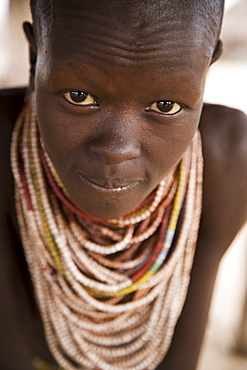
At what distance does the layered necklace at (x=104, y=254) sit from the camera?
84 cm

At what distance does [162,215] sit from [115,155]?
1.02 ft

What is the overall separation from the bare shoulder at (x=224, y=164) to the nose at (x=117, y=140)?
300 mm

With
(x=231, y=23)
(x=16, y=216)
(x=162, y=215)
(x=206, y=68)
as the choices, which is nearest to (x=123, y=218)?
(x=162, y=215)

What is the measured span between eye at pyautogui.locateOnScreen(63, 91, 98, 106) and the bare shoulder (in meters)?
0.33

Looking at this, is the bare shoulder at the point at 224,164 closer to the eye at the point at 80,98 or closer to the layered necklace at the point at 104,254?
the layered necklace at the point at 104,254

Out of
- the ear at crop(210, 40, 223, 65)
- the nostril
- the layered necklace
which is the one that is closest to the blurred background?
the layered necklace

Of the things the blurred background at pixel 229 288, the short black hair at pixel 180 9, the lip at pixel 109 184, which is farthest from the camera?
the blurred background at pixel 229 288

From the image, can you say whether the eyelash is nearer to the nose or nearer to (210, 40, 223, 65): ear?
the nose

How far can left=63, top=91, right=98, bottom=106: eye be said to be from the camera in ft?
1.96

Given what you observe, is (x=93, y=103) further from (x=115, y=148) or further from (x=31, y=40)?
(x=31, y=40)

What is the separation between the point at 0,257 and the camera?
865mm

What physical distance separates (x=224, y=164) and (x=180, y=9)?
15.0 inches

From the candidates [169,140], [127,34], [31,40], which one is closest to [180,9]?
[127,34]

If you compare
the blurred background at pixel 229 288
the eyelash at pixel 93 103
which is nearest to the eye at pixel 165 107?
the eyelash at pixel 93 103
